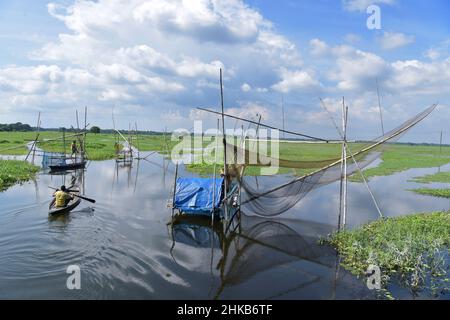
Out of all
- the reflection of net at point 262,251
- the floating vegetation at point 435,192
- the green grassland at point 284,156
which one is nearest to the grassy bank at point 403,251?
the reflection of net at point 262,251

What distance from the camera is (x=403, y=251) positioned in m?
9.44

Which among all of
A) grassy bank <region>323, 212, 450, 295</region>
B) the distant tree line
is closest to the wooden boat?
grassy bank <region>323, 212, 450, 295</region>

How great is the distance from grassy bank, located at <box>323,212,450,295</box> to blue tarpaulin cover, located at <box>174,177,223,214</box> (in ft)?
15.3

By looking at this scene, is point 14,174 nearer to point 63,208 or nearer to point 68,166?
point 68,166

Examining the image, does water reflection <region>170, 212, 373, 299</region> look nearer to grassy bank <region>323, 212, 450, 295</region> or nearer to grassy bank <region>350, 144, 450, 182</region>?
grassy bank <region>323, 212, 450, 295</region>

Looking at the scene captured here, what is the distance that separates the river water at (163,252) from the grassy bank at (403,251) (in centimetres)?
54

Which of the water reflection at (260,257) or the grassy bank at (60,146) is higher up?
the grassy bank at (60,146)

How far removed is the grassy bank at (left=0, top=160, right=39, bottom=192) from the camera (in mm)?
20422

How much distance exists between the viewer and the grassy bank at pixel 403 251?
885 centimetres

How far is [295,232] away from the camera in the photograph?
13.1 meters

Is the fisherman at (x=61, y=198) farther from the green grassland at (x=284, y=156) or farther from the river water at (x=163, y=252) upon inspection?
the green grassland at (x=284, y=156)

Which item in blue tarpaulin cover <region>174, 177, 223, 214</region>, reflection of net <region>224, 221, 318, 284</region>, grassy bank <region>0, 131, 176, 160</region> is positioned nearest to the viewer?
reflection of net <region>224, 221, 318, 284</region>
